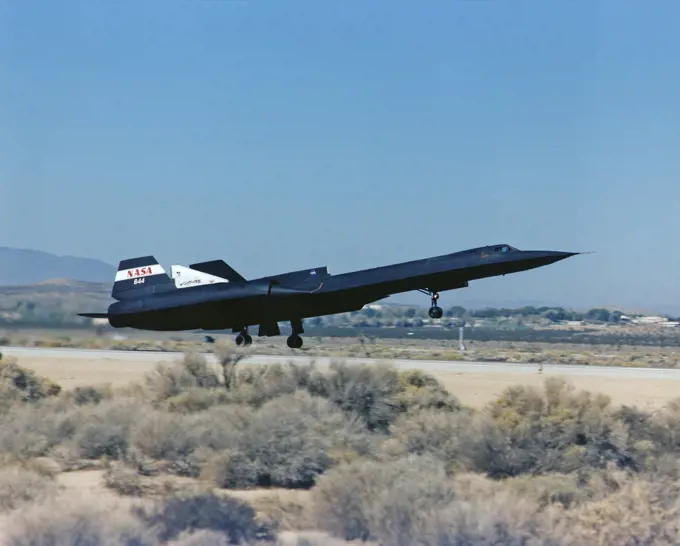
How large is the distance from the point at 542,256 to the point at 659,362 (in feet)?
184

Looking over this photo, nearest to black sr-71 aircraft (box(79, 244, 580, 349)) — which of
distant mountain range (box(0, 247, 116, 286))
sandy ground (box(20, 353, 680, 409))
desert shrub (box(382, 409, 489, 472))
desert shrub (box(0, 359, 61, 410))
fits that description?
desert shrub (box(382, 409, 489, 472))

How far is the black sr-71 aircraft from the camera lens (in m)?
28.2

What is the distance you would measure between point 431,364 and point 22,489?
1799 inches

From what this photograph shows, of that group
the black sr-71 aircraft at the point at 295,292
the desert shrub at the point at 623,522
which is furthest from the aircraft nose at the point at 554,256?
the desert shrub at the point at 623,522

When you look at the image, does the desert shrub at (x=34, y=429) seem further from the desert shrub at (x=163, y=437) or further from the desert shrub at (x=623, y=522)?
the desert shrub at (x=623, y=522)

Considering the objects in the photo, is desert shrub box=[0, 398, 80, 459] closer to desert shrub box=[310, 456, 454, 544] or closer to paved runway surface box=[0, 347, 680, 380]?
desert shrub box=[310, 456, 454, 544]

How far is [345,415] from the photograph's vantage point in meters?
36.9

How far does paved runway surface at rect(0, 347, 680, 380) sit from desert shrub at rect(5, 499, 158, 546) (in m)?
34.3

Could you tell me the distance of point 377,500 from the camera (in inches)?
939

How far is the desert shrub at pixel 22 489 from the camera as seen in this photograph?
83.3 feet

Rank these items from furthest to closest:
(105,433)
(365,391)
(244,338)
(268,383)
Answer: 1. (268,383)
2. (365,391)
3. (105,433)
4. (244,338)

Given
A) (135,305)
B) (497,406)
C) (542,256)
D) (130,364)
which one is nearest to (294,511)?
(135,305)

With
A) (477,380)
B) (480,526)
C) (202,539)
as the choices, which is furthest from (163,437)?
(477,380)

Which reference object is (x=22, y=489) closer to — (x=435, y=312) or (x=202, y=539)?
(x=202, y=539)
